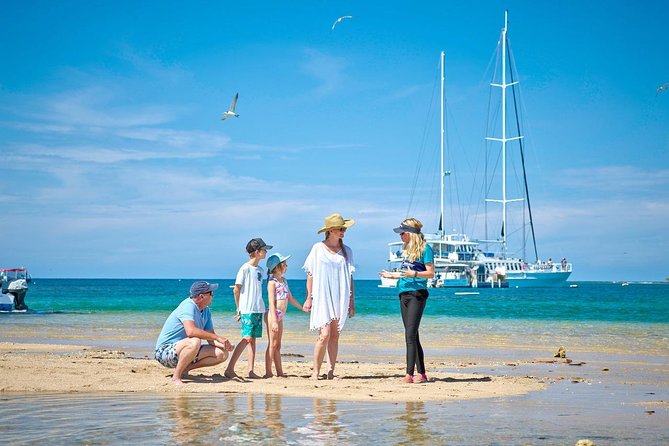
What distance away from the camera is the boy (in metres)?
9.74

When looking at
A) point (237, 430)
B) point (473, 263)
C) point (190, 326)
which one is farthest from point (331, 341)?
point (473, 263)

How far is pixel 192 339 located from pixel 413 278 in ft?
8.66

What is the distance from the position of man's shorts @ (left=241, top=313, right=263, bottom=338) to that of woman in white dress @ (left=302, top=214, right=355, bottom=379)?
0.66m

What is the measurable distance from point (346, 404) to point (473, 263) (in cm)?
8342

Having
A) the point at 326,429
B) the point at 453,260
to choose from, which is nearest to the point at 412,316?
the point at 326,429

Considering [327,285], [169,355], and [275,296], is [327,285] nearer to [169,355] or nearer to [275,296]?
[275,296]

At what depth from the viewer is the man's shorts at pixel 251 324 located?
9.79m

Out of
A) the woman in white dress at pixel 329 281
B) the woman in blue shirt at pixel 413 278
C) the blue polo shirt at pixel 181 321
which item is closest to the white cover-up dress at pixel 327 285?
the woman in white dress at pixel 329 281

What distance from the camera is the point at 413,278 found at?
30.6 ft

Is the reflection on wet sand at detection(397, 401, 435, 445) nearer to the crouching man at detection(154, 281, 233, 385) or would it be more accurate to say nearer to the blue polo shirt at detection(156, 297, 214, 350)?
the crouching man at detection(154, 281, 233, 385)

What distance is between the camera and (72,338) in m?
19.1

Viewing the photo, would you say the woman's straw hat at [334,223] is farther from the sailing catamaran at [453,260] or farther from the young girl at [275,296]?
the sailing catamaran at [453,260]

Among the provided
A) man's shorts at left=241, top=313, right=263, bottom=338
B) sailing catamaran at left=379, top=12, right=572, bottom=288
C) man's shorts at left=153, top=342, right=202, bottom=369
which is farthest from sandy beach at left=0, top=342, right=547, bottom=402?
sailing catamaran at left=379, top=12, right=572, bottom=288

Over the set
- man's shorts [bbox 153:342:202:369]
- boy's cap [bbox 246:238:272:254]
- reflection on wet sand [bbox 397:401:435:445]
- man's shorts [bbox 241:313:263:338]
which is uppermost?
boy's cap [bbox 246:238:272:254]
